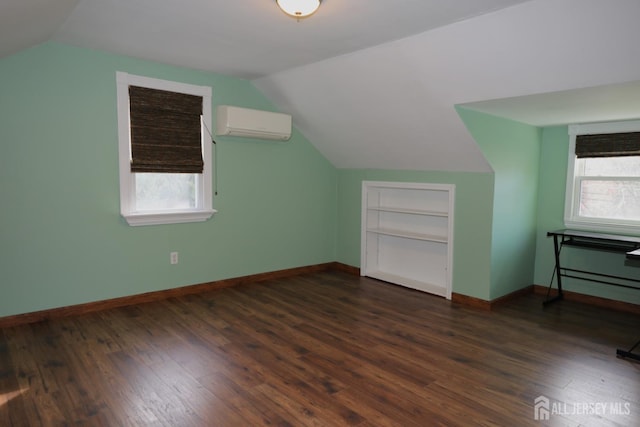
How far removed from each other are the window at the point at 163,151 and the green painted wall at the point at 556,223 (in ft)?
12.5

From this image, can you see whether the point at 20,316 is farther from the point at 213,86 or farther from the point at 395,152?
the point at 395,152

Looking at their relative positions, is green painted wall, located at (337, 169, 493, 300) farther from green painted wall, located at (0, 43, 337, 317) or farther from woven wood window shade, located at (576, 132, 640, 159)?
green painted wall, located at (0, 43, 337, 317)

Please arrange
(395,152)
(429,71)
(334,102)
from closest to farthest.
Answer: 1. (429,71)
2. (334,102)
3. (395,152)

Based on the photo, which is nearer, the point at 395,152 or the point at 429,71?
the point at 429,71

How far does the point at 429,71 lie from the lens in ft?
10.6

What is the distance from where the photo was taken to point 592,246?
4066 mm

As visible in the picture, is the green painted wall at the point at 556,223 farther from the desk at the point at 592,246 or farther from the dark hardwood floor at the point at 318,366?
the dark hardwood floor at the point at 318,366

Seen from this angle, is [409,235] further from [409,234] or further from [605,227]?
[605,227]

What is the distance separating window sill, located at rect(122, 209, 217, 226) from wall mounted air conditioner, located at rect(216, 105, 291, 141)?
0.90 meters

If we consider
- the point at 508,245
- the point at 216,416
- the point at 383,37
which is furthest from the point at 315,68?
the point at 216,416

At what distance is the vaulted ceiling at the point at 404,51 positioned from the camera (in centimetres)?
243

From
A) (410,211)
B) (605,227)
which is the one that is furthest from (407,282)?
(605,227)

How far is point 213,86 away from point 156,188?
1.24 m

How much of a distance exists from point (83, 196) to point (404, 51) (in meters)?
3.02
